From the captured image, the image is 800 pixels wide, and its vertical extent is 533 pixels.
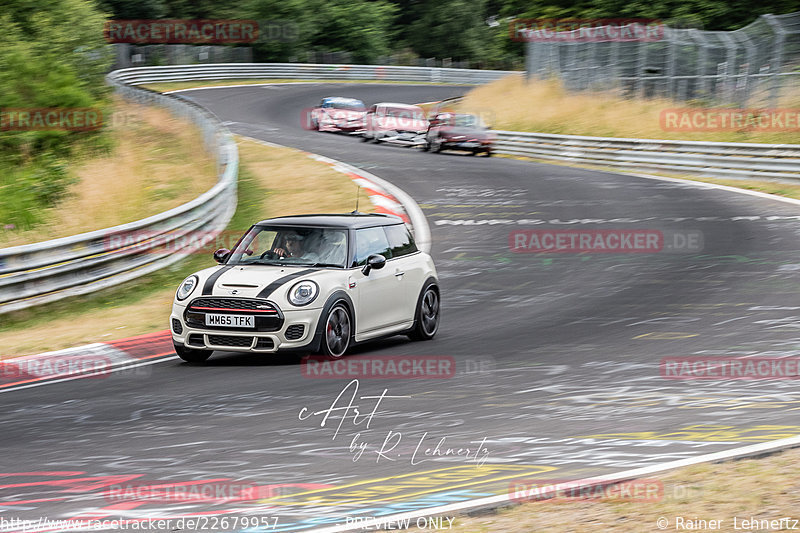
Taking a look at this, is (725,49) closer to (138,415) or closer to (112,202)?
(112,202)

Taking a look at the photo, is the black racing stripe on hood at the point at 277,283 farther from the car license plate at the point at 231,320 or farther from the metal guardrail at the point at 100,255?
the metal guardrail at the point at 100,255

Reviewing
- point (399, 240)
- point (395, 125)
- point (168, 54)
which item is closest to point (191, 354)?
point (399, 240)

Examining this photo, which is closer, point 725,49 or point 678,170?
point 678,170

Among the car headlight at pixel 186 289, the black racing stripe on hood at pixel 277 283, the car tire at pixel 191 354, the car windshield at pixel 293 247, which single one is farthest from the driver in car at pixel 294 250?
the car tire at pixel 191 354

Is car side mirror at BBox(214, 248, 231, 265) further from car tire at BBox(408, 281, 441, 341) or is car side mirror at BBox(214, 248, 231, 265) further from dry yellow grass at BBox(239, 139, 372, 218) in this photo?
dry yellow grass at BBox(239, 139, 372, 218)

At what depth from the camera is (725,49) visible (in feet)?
103

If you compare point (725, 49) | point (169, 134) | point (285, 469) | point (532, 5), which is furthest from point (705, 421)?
point (532, 5)

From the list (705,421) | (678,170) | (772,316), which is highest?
(705,421)

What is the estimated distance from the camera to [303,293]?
9.66 meters

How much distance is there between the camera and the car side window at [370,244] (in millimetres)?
10555

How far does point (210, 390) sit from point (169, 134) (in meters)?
21.4

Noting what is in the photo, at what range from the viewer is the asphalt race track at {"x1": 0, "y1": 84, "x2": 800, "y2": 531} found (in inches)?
231

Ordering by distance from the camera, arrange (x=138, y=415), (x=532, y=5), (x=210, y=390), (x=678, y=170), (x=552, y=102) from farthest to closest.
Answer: (x=532, y=5), (x=552, y=102), (x=678, y=170), (x=210, y=390), (x=138, y=415)

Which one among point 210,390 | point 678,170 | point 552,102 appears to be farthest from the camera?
point 552,102
